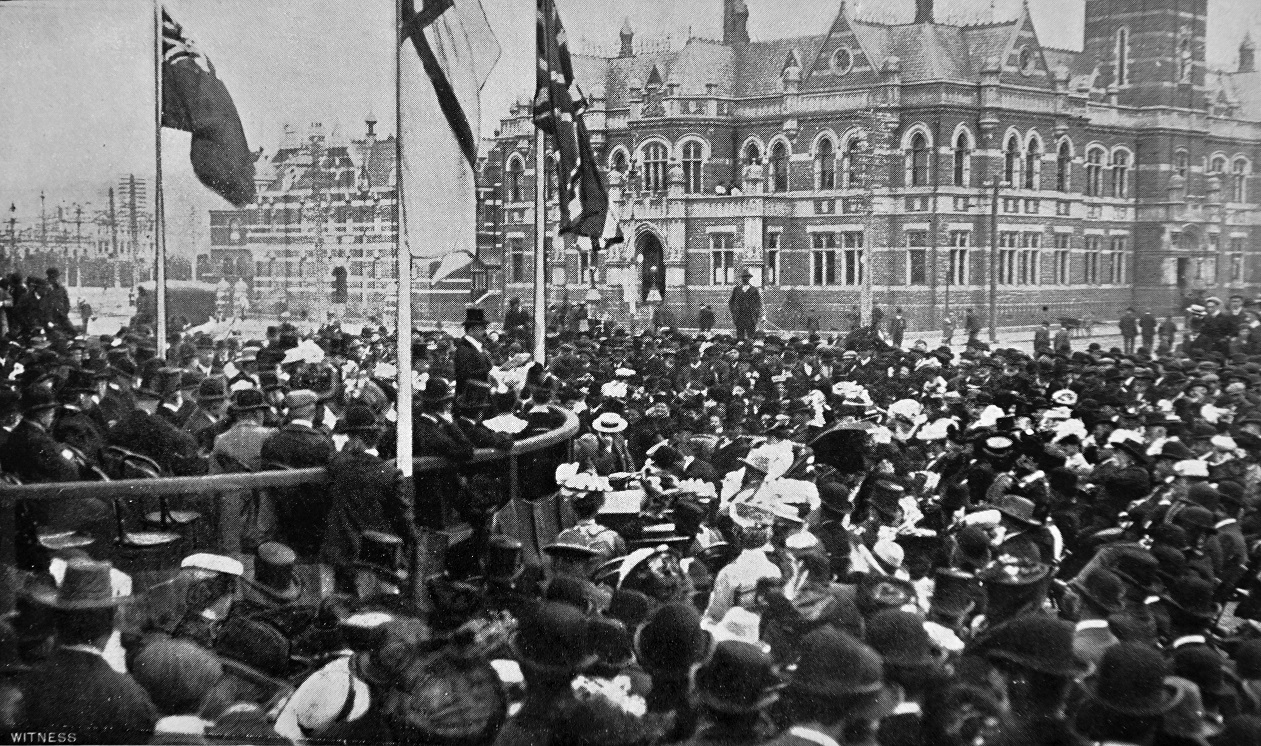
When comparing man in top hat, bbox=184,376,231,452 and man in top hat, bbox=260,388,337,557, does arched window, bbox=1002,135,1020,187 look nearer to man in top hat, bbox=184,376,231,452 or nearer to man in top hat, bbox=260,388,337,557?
man in top hat, bbox=260,388,337,557

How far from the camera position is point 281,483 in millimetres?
7121

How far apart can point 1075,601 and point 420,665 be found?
3467 mm

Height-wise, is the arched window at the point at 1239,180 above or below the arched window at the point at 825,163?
below

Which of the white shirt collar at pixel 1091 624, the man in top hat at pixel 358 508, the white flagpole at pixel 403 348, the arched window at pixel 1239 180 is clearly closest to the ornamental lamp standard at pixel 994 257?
the arched window at pixel 1239 180

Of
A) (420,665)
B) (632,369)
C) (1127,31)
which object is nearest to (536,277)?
(632,369)

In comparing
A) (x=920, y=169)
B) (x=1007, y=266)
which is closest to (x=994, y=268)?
(x=1007, y=266)

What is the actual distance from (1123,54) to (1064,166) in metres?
0.79

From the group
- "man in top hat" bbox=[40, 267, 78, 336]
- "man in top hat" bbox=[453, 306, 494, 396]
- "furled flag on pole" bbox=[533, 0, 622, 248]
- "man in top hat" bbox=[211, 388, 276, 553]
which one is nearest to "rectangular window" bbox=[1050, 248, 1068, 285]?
"furled flag on pole" bbox=[533, 0, 622, 248]

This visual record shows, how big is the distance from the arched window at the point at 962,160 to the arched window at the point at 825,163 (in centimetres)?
→ 85

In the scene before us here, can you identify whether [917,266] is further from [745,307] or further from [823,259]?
[745,307]

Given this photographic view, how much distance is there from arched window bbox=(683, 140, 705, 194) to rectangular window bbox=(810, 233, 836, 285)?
0.97m

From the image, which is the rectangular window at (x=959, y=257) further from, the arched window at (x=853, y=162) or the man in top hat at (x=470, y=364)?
the man in top hat at (x=470, y=364)

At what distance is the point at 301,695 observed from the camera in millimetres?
6129

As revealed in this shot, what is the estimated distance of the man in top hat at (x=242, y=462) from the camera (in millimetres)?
7199
